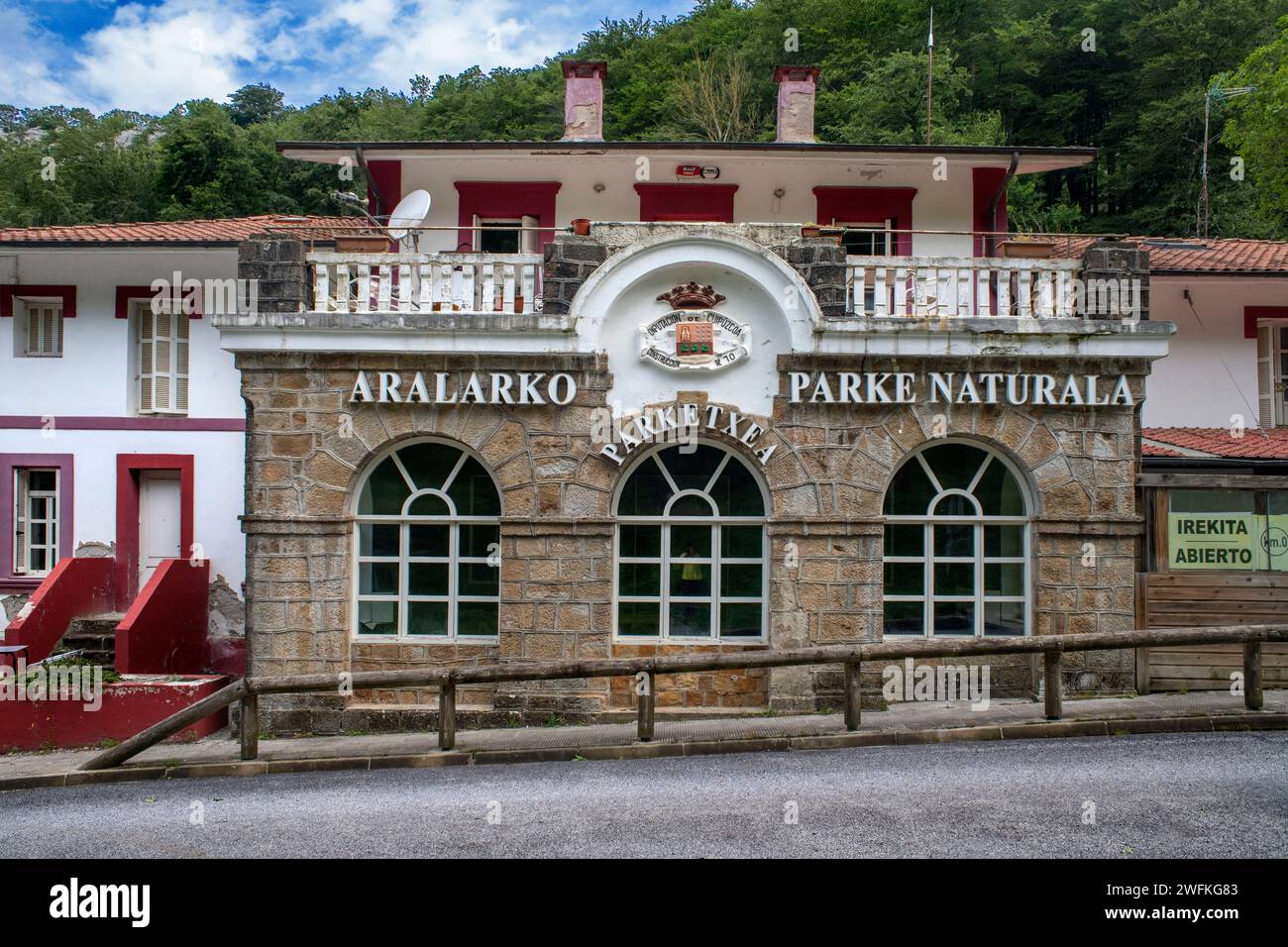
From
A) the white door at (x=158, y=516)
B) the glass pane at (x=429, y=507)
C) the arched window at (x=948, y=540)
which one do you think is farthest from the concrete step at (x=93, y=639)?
the arched window at (x=948, y=540)

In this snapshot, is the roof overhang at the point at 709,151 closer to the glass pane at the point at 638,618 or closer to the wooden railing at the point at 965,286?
the wooden railing at the point at 965,286

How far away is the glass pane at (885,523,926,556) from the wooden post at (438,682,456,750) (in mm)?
4913

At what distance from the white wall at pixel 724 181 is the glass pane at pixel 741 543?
5849mm

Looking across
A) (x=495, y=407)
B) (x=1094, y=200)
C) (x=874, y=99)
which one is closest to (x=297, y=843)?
(x=495, y=407)

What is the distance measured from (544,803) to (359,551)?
4418 mm

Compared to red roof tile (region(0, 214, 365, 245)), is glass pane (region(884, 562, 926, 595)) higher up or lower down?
lower down

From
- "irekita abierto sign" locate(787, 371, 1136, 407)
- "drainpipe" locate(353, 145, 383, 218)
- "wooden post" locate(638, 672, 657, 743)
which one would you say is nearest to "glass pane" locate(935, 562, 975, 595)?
"irekita abierto sign" locate(787, 371, 1136, 407)

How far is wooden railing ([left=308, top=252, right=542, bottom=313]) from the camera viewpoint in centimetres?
1066

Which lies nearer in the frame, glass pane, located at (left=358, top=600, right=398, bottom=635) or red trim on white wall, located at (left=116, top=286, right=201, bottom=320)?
→ glass pane, located at (left=358, top=600, right=398, bottom=635)

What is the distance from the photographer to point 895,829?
6582 mm

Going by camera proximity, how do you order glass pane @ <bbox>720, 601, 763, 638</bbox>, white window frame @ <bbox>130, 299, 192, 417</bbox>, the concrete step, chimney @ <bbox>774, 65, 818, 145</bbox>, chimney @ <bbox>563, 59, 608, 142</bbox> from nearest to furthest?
glass pane @ <bbox>720, 601, 763, 638</bbox>, the concrete step, white window frame @ <bbox>130, 299, 192, 417</bbox>, chimney @ <bbox>563, 59, 608, 142</bbox>, chimney @ <bbox>774, 65, 818, 145</bbox>

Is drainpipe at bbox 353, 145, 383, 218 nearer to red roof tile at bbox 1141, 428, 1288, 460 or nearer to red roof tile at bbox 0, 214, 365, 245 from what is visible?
red roof tile at bbox 0, 214, 365, 245

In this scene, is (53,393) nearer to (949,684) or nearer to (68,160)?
(949,684)

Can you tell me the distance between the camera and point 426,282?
10680mm
